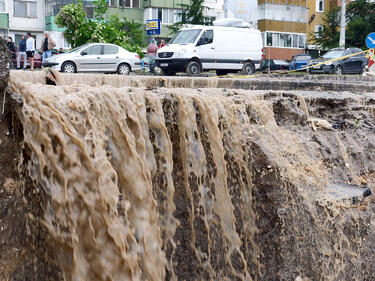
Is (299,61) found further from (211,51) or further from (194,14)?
(211,51)

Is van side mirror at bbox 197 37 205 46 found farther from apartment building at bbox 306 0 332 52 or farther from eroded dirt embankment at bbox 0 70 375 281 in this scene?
apartment building at bbox 306 0 332 52

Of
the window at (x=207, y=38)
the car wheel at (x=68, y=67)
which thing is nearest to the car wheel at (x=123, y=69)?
the car wheel at (x=68, y=67)

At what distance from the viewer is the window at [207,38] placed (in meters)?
21.7

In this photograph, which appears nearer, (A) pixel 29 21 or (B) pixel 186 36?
(B) pixel 186 36

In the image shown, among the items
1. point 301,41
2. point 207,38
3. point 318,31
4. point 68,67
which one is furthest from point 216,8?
point 68,67

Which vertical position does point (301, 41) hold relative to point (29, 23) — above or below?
below

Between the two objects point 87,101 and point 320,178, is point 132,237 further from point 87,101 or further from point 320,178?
point 320,178

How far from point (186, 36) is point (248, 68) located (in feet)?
11.1

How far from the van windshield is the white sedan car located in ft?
8.17

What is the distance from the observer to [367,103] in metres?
6.01

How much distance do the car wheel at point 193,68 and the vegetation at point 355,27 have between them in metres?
21.2

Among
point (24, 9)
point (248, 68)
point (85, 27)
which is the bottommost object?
point (248, 68)

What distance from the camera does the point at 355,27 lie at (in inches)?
1538

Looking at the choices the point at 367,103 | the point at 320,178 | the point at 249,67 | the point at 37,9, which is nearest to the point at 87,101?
the point at 320,178
